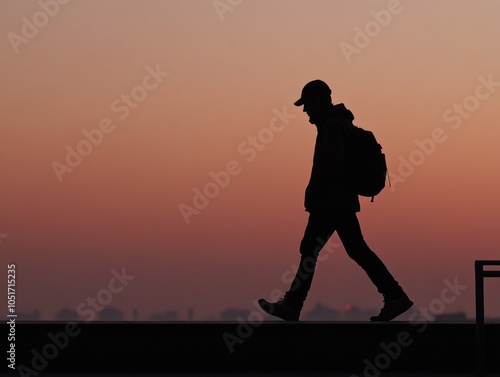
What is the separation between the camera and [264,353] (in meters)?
11.6

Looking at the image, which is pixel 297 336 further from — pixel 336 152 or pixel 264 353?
pixel 336 152

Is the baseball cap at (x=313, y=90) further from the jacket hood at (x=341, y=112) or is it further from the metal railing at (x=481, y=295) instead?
the metal railing at (x=481, y=295)

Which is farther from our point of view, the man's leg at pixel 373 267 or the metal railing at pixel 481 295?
the man's leg at pixel 373 267

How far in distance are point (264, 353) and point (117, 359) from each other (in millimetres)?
1239

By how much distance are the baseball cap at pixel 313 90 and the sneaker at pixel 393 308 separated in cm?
193

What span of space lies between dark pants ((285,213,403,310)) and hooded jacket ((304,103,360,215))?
0.09 metres

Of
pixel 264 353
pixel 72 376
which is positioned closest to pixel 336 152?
pixel 264 353

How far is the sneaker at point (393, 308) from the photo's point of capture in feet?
40.0

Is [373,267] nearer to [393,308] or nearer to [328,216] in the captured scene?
[393,308]

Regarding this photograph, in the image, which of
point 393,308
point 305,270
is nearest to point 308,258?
point 305,270

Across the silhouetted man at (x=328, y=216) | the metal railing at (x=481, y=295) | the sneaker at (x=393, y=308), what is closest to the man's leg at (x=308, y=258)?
the silhouetted man at (x=328, y=216)

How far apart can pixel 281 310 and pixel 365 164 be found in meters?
1.49

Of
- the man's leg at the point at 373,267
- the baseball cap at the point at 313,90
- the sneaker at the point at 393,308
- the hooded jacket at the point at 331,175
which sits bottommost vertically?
the sneaker at the point at 393,308

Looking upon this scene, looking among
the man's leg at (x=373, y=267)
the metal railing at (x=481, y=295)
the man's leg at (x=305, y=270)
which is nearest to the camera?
the metal railing at (x=481, y=295)
